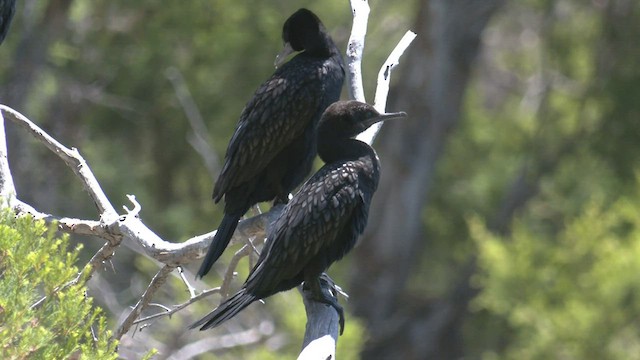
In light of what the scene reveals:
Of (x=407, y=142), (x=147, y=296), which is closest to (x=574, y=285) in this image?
(x=407, y=142)

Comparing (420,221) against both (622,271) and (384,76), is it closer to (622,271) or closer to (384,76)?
(622,271)

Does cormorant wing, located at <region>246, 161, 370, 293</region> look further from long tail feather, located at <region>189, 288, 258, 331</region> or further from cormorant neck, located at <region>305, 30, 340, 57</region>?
cormorant neck, located at <region>305, 30, 340, 57</region>

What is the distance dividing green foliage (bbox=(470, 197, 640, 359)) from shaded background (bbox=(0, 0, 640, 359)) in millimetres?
31

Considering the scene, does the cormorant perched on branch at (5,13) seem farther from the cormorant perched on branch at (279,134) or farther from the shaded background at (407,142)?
the shaded background at (407,142)

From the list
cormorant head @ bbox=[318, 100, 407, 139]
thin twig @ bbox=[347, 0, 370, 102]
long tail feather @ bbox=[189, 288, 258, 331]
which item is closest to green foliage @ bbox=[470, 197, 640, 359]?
thin twig @ bbox=[347, 0, 370, 102]

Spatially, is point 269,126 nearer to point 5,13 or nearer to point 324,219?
point 324,219

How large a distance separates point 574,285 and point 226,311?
6.11 m

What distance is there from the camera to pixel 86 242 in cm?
1030

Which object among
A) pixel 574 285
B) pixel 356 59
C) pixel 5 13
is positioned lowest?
pixel 574 285

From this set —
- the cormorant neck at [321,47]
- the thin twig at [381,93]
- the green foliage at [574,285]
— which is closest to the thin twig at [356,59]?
the thin twig at [381,93]

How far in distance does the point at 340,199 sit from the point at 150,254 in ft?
2.00

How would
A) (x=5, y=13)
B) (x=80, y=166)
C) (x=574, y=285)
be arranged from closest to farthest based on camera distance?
(x=80, y=166)
(x=5, y=13)
(x=574, y=285)

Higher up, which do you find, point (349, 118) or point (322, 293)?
point (349, 118)

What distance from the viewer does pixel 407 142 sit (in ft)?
37.3
